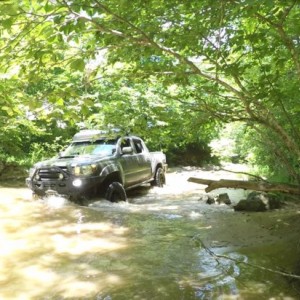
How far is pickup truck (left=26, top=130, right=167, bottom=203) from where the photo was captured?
26.6 ft

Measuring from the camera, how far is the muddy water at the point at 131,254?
3842 mm

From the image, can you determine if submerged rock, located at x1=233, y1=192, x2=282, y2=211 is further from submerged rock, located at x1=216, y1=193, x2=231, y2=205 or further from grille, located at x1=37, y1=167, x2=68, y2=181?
grille, located at x1=37, y1=167, x2=68, y2=181

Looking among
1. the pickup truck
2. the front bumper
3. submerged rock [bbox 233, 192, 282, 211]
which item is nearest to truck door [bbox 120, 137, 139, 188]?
the pickup truck

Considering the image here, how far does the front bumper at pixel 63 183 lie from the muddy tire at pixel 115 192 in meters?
0.29

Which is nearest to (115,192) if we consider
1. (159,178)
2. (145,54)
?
(159,178)

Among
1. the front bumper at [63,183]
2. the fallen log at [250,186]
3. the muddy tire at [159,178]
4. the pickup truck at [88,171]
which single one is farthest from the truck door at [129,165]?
the fallen log at [250,186]

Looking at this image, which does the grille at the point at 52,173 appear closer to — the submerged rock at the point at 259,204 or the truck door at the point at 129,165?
the truck door at the point at 129,165

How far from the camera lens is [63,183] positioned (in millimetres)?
8133

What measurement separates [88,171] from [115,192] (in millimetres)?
910

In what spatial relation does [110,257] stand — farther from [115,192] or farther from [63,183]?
[115,192]

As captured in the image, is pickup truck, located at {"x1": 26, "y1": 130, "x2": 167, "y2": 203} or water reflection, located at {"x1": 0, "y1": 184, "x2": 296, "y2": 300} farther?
pickup truck, located at {"x1": 26, "y1": 130, "x2": 167, "y2": 203}

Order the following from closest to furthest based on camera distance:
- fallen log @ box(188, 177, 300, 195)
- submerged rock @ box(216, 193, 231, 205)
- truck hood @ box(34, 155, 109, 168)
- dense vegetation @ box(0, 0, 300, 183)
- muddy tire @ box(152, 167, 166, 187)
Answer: dense vegetation @ box(0, 0, 300, 183) < fallen log @ box(188, 177, 300, 195) < truck hood @ box(34, 155, 109, 168) < submerged rock @ box(216, 193, 231, 205) < muddy tire @ box(152, 167, 166, 187)

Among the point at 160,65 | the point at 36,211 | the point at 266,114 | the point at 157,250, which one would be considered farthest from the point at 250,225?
the point at 36,211

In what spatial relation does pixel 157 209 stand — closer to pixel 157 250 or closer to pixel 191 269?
pixel 157 250
